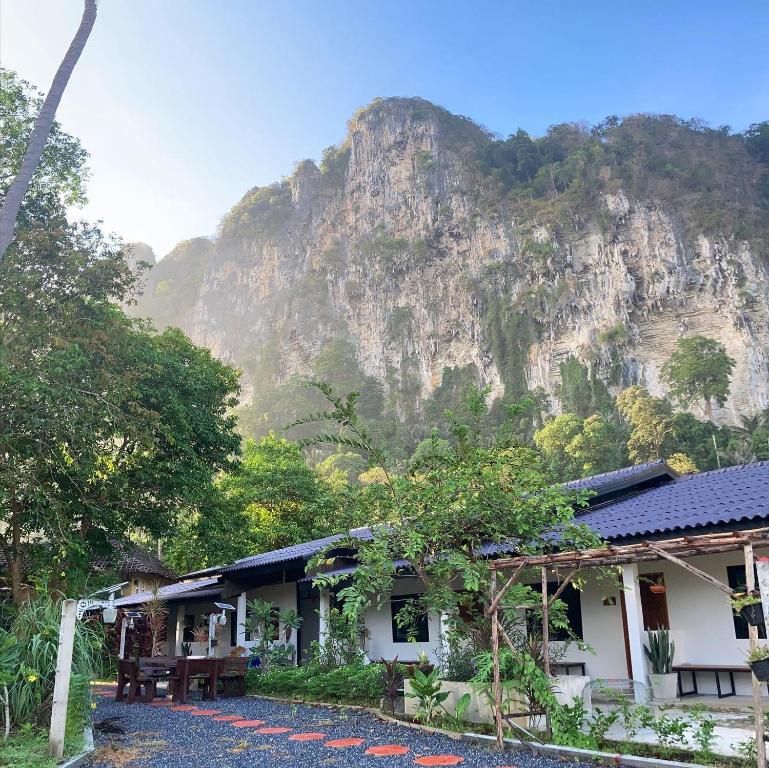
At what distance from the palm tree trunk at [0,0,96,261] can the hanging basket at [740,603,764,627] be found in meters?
10.8

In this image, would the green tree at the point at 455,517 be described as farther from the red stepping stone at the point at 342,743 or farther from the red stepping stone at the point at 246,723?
the red stepping stone at the point at 246,723

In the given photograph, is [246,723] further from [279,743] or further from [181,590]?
[181,590]

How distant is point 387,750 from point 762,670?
13.2ft

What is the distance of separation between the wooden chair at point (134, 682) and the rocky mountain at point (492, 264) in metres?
49.8

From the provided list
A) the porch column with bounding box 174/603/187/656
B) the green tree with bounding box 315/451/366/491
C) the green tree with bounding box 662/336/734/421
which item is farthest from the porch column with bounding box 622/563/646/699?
the green tree with bounding box 315/451/366/491

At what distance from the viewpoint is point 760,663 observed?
A: 4.62 m

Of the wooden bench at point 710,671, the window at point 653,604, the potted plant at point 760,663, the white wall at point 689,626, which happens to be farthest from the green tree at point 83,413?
the potted plant at point 760,663

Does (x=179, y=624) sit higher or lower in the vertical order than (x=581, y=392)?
lower

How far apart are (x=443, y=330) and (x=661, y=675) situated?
221 ft

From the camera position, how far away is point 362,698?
10.8 meters

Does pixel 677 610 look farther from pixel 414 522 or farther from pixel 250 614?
pixel 250 614

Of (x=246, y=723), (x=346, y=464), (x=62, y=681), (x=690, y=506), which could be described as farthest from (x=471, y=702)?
(x=346, y=464)

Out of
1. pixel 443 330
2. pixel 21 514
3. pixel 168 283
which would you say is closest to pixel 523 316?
pixel 443 330

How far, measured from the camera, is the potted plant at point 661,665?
362 inches
